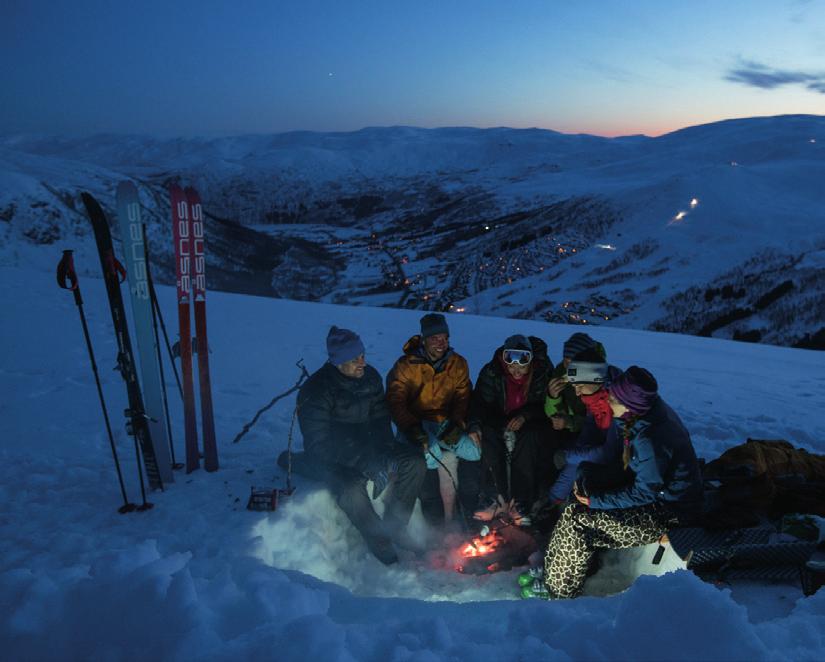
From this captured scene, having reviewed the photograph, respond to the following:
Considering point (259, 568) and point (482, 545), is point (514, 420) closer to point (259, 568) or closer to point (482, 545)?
point (482, 545)

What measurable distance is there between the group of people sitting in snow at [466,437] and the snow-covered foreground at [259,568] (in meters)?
0.40

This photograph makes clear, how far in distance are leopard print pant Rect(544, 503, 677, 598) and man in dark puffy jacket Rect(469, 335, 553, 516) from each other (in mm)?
781

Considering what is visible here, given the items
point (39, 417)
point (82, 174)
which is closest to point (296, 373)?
point (39, 417)

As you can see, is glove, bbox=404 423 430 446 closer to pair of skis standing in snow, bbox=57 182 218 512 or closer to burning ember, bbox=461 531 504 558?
burning ember, bbox=461 531 504 558

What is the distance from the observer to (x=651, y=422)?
10.5ft

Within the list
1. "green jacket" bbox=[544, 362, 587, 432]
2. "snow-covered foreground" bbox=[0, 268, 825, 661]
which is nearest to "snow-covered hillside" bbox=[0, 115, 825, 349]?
"snow-covered foreground" bbox=[0, 268, 825, 661]

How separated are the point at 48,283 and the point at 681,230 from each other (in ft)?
302

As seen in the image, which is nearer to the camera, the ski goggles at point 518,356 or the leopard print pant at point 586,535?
the leopard print pant at point 586,535

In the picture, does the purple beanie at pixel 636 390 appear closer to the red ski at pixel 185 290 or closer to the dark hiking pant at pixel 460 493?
the dark hiking pant at pixel 460 493

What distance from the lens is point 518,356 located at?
4.38m

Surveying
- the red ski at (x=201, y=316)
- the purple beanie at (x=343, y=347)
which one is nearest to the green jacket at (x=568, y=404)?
the purple beanie at (x=343, y=347)

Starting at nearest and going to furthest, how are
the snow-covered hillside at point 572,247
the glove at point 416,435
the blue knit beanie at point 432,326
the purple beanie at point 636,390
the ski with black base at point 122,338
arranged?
the purple beanie at point 636,390
the ski with black base at point 122,338
the glove at point 416,435
the blue knit beanie at point 432,326
the snow-covered hillside at point 572,247

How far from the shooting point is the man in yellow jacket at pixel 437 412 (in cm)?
443

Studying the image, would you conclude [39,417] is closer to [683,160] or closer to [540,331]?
[540,331]
